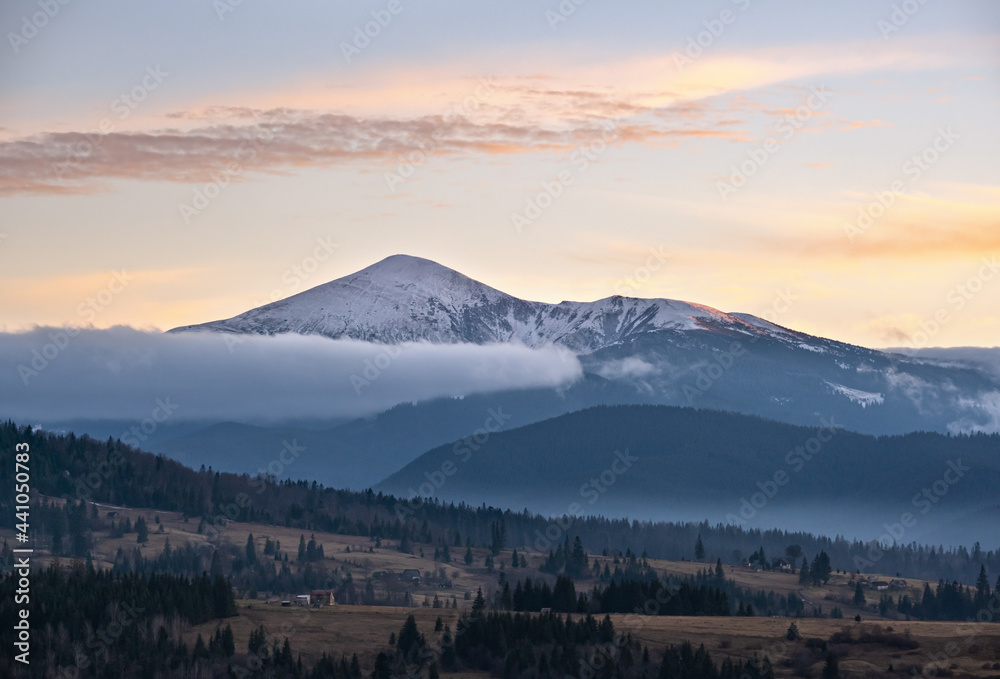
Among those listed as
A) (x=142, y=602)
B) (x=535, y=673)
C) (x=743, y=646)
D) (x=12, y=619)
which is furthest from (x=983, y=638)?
(x=12, y=619)

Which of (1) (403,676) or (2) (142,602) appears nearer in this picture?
(1) (403,676)

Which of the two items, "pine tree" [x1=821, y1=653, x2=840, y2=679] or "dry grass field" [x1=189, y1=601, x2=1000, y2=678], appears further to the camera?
"dry grass field" [x1=189, y1=601, x2=1000, y2=678]

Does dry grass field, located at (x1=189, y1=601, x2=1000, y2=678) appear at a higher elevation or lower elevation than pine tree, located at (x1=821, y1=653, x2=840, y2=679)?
higher

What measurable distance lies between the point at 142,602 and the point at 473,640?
43817 millimetres

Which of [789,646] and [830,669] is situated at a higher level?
[789,646]

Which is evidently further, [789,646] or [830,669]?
[789,646]

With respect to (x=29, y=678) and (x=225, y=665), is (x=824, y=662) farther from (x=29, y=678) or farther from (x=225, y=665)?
(x=29, y=678)

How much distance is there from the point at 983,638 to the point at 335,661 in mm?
79549

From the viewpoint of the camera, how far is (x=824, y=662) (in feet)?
593

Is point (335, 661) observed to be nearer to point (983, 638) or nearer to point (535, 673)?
point (535, 673)

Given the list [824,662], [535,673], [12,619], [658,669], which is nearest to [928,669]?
[824,662]

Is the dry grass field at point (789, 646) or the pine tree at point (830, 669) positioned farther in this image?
the dry grass field at point (789, 646)

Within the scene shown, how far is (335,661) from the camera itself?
18138cm

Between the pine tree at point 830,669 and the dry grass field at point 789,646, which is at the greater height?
the dry grass field at point 789,646
